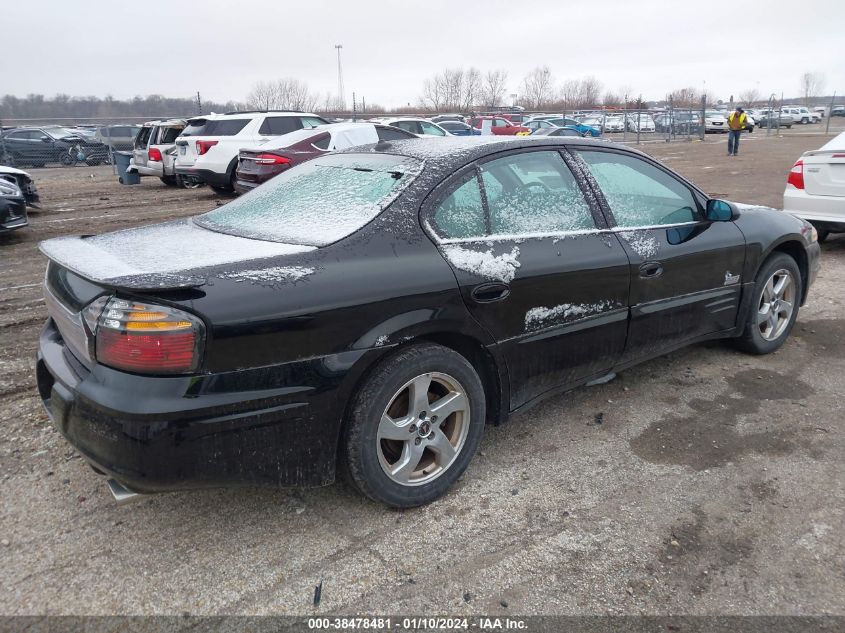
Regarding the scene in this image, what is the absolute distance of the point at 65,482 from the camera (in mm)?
3051

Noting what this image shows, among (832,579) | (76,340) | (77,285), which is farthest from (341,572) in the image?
(832,579)

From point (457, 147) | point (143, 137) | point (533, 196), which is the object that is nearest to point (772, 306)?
point (533, 196)

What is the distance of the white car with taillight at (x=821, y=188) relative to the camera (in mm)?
7102

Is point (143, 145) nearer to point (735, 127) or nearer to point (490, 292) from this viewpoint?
point (490, 292)

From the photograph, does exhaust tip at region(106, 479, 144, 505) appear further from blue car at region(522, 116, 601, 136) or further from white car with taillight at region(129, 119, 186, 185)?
blue car at region(522, 116, 601, 136)

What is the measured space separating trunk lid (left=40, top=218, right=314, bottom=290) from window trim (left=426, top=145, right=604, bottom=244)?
58 centimetres

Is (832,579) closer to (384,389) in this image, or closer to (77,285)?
(384,389)

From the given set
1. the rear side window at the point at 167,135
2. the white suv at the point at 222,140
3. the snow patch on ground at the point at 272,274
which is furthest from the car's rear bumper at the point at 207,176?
the snow patch on ground at the point at 272,274

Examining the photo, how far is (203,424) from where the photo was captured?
7.47ft

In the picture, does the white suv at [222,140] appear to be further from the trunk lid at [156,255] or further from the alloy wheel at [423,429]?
the alloy wheel at [423,429]

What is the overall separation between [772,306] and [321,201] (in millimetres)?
3199

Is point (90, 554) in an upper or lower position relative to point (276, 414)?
lower

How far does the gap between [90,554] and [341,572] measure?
3.25 ft

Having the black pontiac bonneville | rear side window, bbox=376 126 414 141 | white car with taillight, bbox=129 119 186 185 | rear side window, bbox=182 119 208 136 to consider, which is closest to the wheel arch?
the black pontiac bonneville
